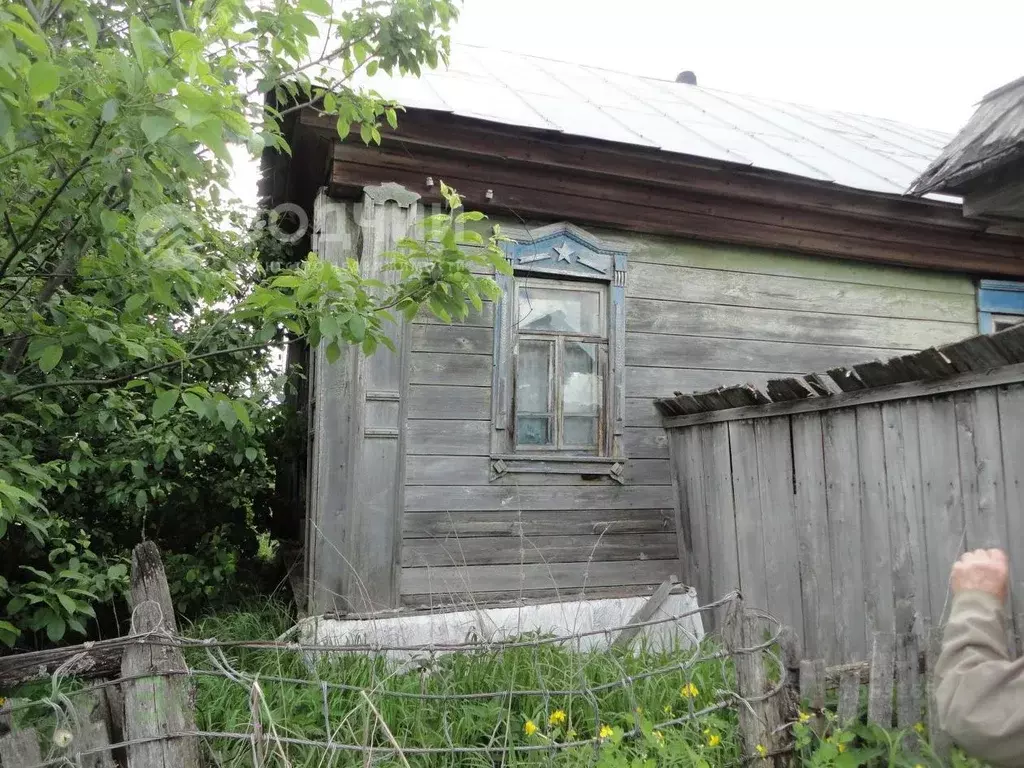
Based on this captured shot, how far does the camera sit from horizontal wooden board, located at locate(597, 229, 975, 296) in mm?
5211

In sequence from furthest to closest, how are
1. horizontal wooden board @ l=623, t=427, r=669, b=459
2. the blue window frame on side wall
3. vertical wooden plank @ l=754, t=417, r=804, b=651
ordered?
the blue window frame on side wall < horizontal wooden board @ l=623, t=427, r=669, b=459 < vertical wooden plank @ l=754, t=417, r=804, b=651

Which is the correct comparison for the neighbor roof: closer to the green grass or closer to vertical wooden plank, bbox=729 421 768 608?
the green grass

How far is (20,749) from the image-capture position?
2.24 m

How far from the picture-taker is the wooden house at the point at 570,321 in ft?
14.4

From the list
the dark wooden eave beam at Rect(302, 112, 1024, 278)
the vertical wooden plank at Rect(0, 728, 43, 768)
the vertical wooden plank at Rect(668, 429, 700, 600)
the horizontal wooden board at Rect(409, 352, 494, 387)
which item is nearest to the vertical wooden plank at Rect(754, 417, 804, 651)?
the vertical wooden plank at Rect(668, 429, 700, 600)

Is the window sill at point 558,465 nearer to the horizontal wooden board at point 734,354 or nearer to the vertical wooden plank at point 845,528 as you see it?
the horizontal wooden board at point 734,354

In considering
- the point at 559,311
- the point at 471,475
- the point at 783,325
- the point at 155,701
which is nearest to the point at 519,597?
the point at 471,475

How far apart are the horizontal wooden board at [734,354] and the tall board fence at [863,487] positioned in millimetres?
560

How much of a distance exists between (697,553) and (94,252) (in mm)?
3854

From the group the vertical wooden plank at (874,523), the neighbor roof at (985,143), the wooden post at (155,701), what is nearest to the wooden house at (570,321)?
the vertical wooden plank at (874,523)

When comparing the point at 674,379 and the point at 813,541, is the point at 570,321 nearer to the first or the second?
the point at 674,379

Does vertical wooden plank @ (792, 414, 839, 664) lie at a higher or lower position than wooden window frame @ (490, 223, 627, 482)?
lower

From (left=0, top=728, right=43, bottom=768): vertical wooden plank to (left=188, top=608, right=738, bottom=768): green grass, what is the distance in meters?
0.58

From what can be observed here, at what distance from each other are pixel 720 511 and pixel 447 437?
5.79 ft
